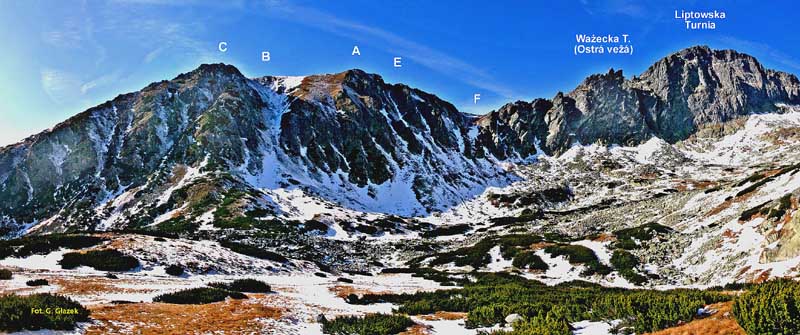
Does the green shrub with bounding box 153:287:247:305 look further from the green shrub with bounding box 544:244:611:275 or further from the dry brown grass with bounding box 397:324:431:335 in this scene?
the green shrub with bounding box 544:244:611:275

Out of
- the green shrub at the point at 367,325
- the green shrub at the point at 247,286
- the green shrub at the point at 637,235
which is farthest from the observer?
the green shrub at the point at 637,235

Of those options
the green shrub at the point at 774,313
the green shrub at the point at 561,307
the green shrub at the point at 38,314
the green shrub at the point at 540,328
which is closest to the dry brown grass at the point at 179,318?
the green shrub at the point at 38,314

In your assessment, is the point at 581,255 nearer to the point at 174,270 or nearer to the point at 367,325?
the point at 367,325

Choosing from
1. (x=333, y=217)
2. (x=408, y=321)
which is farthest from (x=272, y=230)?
(x=408, y=321)

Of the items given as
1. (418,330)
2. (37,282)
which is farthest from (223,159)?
(418,330)

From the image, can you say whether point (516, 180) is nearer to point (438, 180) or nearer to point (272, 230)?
point (438, 180)

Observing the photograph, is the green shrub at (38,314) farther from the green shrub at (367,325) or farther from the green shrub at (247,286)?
the green shrub at (247,286)
